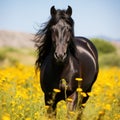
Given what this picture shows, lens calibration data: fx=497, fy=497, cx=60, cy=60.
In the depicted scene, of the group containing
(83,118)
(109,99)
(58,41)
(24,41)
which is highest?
(58,41)

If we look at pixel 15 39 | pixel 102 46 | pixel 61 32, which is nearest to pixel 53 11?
pixel 61 32

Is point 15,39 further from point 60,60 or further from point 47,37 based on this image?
point 60,60

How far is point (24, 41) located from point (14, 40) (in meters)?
3.31

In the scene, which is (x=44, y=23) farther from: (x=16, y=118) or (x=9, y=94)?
(x=16, y=118)

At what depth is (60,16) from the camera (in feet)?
25.4

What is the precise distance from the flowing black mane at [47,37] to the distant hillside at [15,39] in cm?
14743

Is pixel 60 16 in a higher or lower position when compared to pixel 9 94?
higher

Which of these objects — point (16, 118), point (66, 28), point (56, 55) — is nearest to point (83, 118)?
point (16, 118)

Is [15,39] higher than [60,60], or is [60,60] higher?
[60,60]

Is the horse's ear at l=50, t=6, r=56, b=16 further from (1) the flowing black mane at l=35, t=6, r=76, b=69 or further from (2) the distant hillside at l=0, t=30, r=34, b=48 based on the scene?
(2) the distant hillside at l=0, t=30, r=34, b=48

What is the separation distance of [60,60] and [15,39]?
6194 inches

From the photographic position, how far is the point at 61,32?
7410 millimetres

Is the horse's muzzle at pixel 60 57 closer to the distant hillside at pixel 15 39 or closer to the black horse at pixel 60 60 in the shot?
the black horse at pixel 60 60

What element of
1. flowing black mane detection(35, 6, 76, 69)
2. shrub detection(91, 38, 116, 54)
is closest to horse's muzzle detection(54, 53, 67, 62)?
flowing black mane detection(35, 6, 76, 69)
